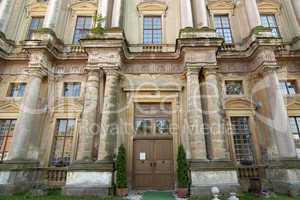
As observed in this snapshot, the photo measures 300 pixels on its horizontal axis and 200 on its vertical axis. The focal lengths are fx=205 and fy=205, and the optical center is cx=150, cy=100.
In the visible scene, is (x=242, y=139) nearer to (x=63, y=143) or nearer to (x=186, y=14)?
(x=186, y=14)

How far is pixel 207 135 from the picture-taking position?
10.6m

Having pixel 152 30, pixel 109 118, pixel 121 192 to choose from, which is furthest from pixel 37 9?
pixel 121 192

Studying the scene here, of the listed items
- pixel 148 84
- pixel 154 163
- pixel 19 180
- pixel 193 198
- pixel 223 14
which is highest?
pixel 223 14

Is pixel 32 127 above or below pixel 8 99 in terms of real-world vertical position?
below

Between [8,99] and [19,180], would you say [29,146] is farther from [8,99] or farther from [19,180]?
[8,99]

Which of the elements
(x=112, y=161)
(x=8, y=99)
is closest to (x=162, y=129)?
(x=112, y=161)

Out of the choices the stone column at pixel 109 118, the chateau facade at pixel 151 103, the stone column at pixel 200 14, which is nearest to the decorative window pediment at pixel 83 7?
the chateau facade at pixel 151 103

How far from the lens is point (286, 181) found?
9555mm

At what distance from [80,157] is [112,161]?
5.08ft

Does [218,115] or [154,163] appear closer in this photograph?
[218,115]

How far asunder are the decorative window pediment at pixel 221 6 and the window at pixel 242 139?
26.7ft

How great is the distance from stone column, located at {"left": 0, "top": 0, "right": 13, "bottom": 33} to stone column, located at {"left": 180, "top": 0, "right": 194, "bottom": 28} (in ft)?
39.5

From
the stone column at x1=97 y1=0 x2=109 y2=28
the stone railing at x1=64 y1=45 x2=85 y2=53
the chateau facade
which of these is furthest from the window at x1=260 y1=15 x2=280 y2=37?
the stone railing at x1=64 y1=45 x2=85 y2=53

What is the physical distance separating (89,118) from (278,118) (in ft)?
32.1
